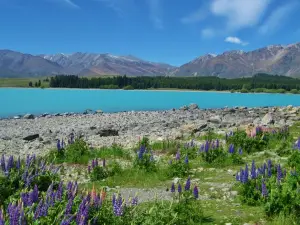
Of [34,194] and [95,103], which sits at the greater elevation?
[34,194]

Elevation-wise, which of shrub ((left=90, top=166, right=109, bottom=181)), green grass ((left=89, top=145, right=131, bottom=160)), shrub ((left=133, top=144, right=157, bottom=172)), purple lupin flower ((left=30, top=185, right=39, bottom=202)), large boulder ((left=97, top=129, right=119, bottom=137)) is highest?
purple lupin flower ((left=30, top=185, right=39, bottom=202))

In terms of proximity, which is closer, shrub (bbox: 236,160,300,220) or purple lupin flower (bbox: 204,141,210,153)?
shrub (bbox: 236,160,300,220)

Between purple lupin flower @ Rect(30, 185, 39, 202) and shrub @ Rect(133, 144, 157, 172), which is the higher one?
purple lupin flower @ Rect(30, 185, 39, 202)

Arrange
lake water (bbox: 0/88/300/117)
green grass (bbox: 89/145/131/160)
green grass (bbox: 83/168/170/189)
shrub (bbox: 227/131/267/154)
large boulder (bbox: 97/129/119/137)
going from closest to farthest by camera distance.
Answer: green grass (bbox: 83/168/170/189)
green grass (bbox: 89/145/131/160)
shrub (bbox: 227/131/267/154)
large boulder (bbox: 97/129/119/137)
lake water (bbox: 0/88/300/117)

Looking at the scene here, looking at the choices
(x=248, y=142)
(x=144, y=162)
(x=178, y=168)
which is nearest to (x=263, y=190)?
(x=178, y=168)

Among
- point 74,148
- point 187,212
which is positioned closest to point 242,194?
point 187,212

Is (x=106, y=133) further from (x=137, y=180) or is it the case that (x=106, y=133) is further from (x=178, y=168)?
(x=137, y=180)

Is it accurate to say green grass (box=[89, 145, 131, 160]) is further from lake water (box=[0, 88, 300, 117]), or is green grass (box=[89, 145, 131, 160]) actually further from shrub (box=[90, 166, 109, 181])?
lake water (box=[0, 88, 300, 117])

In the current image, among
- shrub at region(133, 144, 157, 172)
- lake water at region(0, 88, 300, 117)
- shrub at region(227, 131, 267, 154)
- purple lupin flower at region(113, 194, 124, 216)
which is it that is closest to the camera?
purple lupin flower at region(113, 194, 124, 216)

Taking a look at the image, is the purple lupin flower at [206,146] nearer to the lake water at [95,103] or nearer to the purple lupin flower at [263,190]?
the purple lupin flower at [263,190]

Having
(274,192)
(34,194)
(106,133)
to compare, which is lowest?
(106,133)

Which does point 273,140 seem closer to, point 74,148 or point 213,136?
point 213,136

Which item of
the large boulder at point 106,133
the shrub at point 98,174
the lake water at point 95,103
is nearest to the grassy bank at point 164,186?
the shrub at point 98,174

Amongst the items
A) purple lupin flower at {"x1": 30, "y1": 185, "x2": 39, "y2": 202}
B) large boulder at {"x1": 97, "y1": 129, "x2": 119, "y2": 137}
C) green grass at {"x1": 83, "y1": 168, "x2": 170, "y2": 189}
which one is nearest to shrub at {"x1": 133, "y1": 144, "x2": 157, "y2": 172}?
green grass at {"x1": 83, "y1": 168, "x2": 170, "y2": 189}
